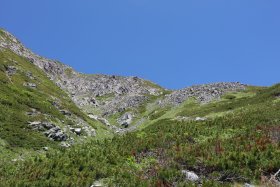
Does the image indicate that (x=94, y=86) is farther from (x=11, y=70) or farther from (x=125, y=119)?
(x=11, y=70)

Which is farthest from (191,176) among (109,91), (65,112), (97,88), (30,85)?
(97,88)

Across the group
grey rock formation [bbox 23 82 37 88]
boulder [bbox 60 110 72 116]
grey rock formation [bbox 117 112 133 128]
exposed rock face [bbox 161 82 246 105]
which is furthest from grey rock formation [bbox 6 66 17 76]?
exposed rock face [bbox 161 82 246 105]

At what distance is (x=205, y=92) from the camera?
264 ft

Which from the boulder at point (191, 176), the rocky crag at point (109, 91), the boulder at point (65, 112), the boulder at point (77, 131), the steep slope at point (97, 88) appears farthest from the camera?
the steep slope at point (97, 88)

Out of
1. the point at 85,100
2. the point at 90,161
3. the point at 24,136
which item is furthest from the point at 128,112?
the point at 90,161

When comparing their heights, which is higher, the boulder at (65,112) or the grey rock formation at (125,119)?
the grey rock formation at (125,119)

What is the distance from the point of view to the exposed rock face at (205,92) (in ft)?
254

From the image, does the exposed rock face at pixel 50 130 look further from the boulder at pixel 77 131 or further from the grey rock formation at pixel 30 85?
the grey rock formation at pixel 30 85

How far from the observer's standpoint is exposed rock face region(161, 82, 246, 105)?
254 feet

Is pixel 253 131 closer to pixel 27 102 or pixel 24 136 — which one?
pixel 24 136

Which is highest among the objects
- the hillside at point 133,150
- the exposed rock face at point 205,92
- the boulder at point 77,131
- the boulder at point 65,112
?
the exposed rock face at point 205,92

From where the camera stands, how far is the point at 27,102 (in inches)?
1831

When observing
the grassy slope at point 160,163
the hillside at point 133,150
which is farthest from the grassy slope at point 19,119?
the grassy slope at point 160,163

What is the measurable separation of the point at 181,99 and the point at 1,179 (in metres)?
62.6
